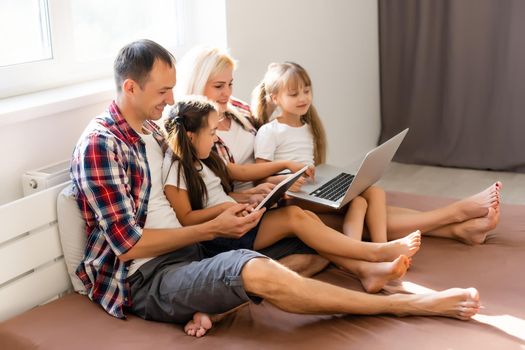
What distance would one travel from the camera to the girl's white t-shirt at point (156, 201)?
2.25m

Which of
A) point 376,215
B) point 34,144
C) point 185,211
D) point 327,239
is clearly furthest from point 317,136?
point 34,144

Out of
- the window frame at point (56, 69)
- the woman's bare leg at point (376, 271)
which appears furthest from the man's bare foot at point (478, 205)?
the window frame at point (56, 69)

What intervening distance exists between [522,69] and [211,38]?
1.84m

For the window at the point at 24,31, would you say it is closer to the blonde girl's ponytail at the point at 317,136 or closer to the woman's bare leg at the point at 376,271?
the blonde girl's ponytail at the point at 317,136

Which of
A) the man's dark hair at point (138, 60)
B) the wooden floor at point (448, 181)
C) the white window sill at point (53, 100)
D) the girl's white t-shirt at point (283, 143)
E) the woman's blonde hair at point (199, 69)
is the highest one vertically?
the man's dark hair at point (138, 60)

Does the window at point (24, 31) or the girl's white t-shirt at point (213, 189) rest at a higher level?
the window at point (24, 31)

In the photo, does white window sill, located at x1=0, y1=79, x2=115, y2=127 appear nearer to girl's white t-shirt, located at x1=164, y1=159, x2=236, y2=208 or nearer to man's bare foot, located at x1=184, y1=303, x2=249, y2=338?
girl's white t-shirt, located at x1=164, y1=159, x2=236, y2=208

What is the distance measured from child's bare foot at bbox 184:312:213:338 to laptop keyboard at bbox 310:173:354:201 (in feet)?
2.22

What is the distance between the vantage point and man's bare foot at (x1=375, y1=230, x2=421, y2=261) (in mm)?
2336

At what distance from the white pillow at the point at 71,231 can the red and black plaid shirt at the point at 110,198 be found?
0.03 meters

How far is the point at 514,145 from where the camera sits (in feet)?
14.0

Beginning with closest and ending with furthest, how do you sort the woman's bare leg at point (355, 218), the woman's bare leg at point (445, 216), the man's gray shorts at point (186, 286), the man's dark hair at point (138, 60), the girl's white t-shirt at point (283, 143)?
the man's gray shorts at point (186, 286) → the man's dark hair at point (138, 60) → the woman's bare leg at point (355, 218) → the woman's bare leg at point (445, 216) → the girl's white t-shirt at point (283, 143)

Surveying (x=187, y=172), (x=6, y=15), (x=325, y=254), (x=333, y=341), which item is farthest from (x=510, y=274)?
(x=6, y=15)

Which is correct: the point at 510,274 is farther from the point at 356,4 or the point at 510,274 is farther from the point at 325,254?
the point at 356,4
